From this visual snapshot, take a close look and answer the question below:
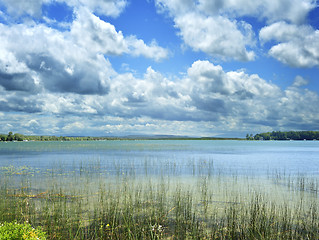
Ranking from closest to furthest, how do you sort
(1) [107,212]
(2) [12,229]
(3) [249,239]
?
(2) [12,229] < (3) [249,239] < (1) [107,212]

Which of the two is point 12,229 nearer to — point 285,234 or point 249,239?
point 249,239

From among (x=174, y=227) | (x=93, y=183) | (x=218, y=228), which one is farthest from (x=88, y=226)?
(x=93, y=183)

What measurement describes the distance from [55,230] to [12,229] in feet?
11.3

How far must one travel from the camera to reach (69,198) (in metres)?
13.2

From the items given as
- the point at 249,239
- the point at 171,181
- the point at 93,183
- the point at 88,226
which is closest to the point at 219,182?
the point at 171,181

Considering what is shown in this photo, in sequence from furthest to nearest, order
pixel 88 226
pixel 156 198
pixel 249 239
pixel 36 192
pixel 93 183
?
pixel 93 183, pixel 36 192, pixel 156 198, pixel 88 226, pixel 249 239

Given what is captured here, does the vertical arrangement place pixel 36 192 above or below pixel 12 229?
below

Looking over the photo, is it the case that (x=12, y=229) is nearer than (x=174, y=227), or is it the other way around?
(x=12, y=229)

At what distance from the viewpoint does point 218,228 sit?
9195 mm

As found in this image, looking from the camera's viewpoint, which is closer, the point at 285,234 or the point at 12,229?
the point at 12,229

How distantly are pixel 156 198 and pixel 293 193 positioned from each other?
9.29 m

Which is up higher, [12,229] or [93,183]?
[12,229]

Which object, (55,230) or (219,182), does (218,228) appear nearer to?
(55,230)

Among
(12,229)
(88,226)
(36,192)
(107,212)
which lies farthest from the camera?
(36,192)
